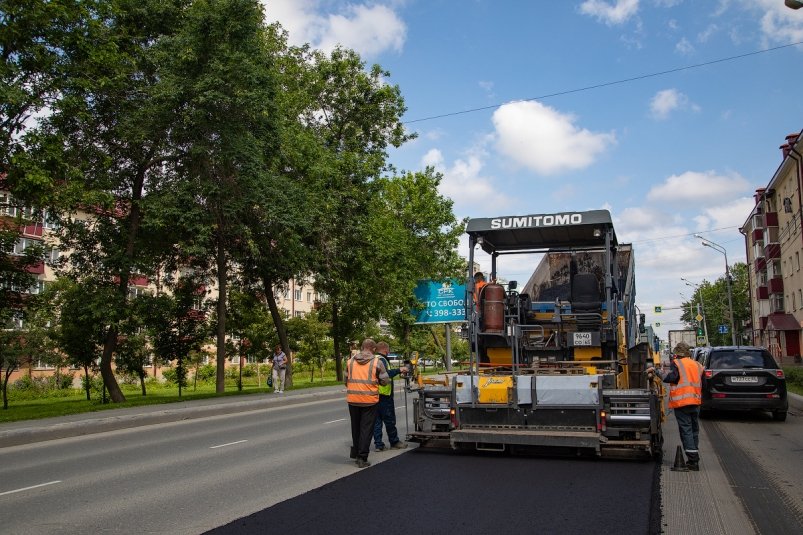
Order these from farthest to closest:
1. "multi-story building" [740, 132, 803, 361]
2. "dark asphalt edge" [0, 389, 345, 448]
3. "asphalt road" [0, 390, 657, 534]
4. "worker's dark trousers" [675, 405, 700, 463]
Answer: "multi-story building" [740, 132, 803, 361] < "dark asphalt edge" [0, 389, 345, 448] < "worker's dark trousers" [675, 405, 700, 463] < "asphalt road" [0, 390, 657, 534]

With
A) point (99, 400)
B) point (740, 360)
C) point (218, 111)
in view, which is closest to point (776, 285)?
→ point (740, 360)

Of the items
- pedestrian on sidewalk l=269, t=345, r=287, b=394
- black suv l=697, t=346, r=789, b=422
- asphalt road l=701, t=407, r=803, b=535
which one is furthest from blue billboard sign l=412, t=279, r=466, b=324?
black suv l=697, t=346, r=789, b=422

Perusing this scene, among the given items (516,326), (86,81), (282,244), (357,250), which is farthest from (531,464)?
(357,250)

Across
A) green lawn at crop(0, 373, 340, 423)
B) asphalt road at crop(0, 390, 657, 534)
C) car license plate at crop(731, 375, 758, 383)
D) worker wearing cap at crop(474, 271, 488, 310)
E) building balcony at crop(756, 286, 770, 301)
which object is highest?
building balcony at crop(756, 286, 770, 301)

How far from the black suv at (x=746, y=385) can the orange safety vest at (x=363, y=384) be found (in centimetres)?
889

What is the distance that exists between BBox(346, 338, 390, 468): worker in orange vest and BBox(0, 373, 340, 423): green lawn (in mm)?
11515

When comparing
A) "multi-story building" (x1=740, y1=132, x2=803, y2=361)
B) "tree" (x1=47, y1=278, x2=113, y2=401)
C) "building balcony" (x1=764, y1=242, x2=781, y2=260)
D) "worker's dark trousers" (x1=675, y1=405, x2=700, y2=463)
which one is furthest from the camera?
"building balcony" (x1=764, y1=242, x2=781, y2=260)

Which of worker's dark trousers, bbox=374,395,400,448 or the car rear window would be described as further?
the car rear window

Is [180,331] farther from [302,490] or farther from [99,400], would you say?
[302,490]

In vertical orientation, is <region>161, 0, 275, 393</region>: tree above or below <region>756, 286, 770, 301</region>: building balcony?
above

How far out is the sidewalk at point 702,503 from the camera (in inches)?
244

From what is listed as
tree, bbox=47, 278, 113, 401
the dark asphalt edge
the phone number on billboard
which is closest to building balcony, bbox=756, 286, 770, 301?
the phone number on billboard

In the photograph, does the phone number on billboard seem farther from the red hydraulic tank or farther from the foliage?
the foliage

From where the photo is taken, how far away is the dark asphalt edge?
45.5 ft
